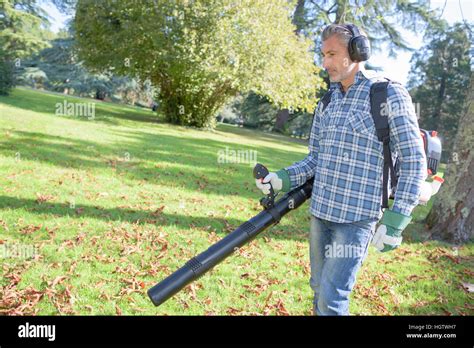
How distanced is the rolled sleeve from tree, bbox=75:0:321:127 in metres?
17.2

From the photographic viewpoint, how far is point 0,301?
3.45 meters

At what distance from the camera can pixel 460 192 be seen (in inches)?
252

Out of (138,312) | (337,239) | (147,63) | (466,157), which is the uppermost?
(147,63)


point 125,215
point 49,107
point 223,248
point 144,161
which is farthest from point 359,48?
point 49,107

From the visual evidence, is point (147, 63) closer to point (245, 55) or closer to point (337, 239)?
point (245, 55)

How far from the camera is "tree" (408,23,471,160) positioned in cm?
3775

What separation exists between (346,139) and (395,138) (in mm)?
326

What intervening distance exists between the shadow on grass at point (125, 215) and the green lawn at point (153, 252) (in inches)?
0.7

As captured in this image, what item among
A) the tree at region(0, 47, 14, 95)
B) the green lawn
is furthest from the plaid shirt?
the tree at region(0, 47, 14, 95)

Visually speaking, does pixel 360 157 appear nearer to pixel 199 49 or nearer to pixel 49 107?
pixel 199 49

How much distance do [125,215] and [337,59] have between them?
440 centimetres

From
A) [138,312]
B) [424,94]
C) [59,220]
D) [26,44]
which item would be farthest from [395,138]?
[424,94]
